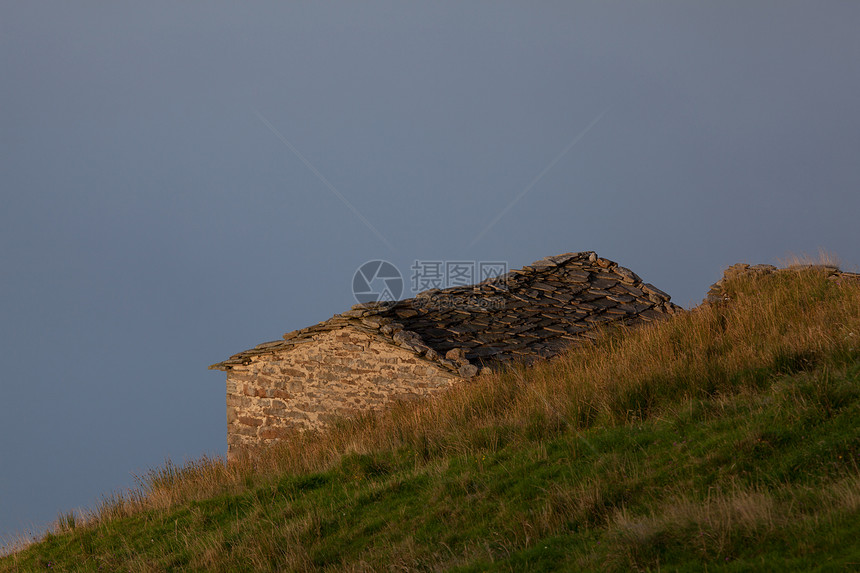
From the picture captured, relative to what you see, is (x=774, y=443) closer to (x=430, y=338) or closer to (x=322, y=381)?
(x=430, y=338)

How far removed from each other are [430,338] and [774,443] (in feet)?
33.1

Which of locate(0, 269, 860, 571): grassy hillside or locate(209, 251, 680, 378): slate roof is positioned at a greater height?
locate(209, 251, 680, 378): slate roof

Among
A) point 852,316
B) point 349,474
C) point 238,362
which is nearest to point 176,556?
point 349,474

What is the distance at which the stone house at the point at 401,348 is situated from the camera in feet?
53.1

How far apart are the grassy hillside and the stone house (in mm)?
2009

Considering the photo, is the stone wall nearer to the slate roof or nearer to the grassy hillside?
the slate roof

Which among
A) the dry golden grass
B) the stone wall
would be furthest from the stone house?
the dry golden grass

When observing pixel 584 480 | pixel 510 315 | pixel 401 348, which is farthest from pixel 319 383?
pixel 584 480

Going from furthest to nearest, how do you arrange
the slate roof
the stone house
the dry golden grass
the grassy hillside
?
the slate roof < the stone house < the dry golden grass < the grassy hillside

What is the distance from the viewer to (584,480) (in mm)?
7973

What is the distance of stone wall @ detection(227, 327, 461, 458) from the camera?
639 inches

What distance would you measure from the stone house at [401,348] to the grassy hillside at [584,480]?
2.01m

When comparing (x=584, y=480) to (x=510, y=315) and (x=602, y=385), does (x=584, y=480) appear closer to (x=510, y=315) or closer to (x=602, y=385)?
(x=602, y=385)

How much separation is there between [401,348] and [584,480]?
8.66 metres
